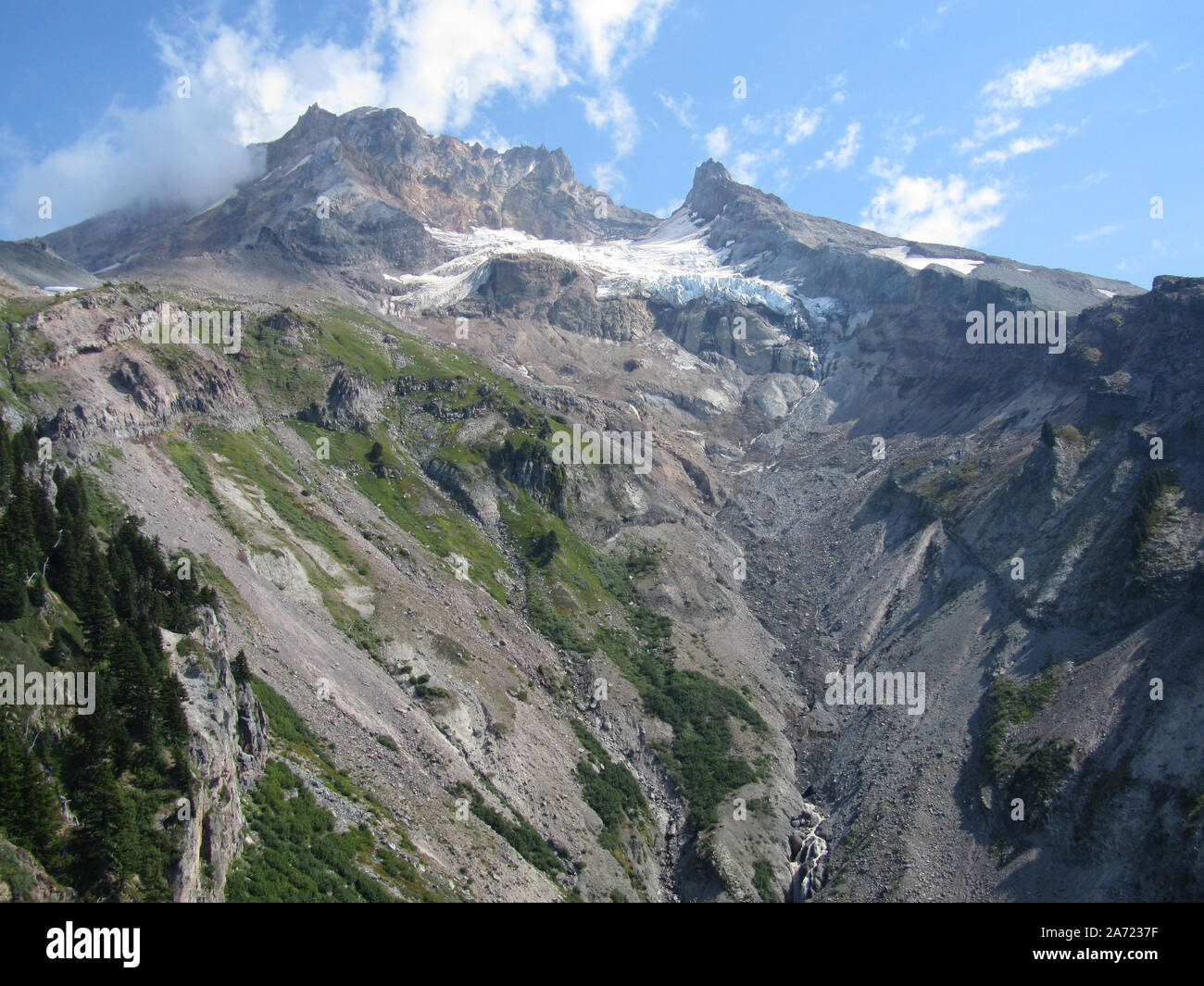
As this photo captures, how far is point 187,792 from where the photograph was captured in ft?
112

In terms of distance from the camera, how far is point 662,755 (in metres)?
82.8

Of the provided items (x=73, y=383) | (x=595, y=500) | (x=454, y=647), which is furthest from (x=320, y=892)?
(x=595, y=500)

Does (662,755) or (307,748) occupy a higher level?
(307,748)

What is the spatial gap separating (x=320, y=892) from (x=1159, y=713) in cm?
6675

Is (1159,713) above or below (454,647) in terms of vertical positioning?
below
